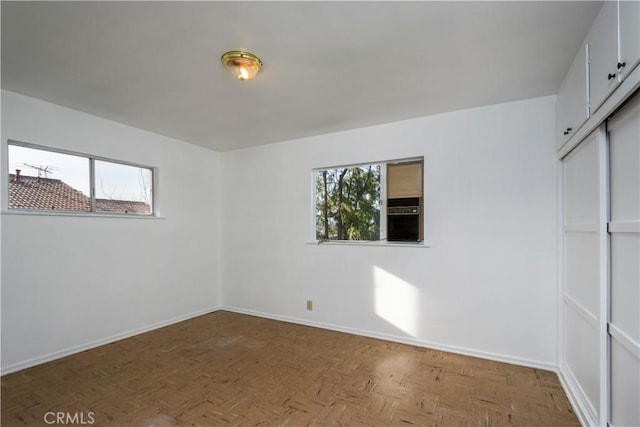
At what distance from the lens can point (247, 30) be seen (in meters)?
1.84

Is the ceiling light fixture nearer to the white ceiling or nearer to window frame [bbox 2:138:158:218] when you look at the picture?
the white ceiling

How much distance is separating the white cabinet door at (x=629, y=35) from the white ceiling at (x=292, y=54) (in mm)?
317

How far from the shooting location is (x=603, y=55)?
1.64 meters

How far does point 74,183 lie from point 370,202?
3.30m

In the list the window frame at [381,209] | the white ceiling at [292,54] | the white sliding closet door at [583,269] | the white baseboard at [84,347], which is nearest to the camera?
the white ceiling at [292,54]

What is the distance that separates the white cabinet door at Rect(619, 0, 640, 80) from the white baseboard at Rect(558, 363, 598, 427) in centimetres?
199

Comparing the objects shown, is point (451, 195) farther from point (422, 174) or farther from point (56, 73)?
point (56, 73)

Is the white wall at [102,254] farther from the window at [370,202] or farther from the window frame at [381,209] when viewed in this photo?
the window at [370,202]

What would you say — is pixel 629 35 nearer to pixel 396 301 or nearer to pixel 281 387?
Result: pixel 396 301

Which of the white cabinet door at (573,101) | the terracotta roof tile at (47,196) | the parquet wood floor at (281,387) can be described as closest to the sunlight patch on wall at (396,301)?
the parquet wood floor at (281,387)

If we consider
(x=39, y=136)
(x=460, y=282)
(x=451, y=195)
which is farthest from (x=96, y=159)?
(x=460, y=282)

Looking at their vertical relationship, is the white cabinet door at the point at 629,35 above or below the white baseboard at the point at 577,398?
above

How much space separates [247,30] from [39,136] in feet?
8.15

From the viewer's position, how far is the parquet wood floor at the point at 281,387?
2.06m
